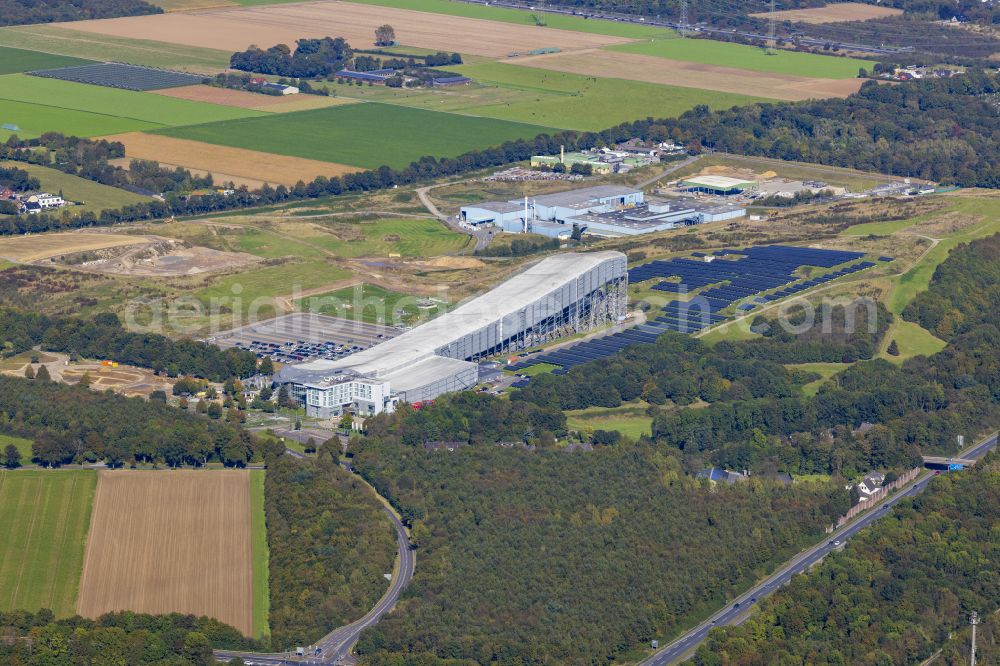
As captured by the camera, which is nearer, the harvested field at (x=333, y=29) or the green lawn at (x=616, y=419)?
the green lawn at (x=616, y=419)

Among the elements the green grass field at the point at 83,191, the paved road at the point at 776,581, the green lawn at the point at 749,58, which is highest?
the green lawn at the point at 749,58

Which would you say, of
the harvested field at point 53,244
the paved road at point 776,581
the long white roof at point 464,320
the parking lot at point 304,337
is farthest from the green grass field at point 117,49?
the paved road at point 776,581

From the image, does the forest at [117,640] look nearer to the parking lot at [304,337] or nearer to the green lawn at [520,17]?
the parking lot at [304,337]

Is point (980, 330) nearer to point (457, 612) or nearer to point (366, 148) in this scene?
point (457, 612)

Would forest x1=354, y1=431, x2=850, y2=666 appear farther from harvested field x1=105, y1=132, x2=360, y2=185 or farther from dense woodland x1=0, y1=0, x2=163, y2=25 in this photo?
dense woodland x1=0, y1=0, x2=163, y2=25

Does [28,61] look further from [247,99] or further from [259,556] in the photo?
[259,556]

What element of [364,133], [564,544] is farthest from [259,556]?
[364,133]
